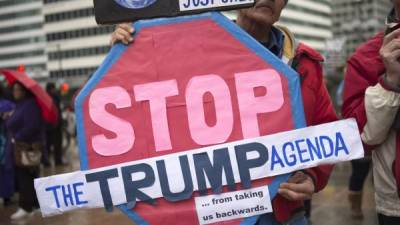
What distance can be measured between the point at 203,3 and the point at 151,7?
0.17 metres

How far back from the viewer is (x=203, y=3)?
167 centimetres

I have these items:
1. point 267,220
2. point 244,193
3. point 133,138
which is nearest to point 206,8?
point 133,138

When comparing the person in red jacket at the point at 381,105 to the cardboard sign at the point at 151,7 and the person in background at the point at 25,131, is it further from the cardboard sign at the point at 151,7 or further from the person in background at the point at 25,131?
the person in background at the point at 25,131

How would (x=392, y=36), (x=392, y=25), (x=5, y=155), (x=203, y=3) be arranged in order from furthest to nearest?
(x=5, y=155)
(x=392, y=25)
(x=392, y=36)
(x=203, y=3)

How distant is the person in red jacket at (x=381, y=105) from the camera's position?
5.85 feet

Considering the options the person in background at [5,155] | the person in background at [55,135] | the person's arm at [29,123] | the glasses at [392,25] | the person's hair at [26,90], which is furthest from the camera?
the person in background at [55,135]

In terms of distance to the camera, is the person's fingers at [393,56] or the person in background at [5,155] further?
the person in background at [5,155]

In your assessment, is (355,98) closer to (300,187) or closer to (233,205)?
(300,187)

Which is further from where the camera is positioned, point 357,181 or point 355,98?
point 357,181

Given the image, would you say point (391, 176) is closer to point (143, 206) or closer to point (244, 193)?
point (244, 193)

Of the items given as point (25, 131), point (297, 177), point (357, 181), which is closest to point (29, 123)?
point (25, 131)

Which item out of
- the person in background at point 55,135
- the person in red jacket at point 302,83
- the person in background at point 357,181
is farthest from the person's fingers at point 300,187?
the person in background at point 55,135

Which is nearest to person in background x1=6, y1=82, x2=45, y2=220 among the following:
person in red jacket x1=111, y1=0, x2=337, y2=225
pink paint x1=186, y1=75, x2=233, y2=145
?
person in red jacket x1=111, y1=0, x2=337, y2=225

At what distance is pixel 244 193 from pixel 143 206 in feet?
1.13
